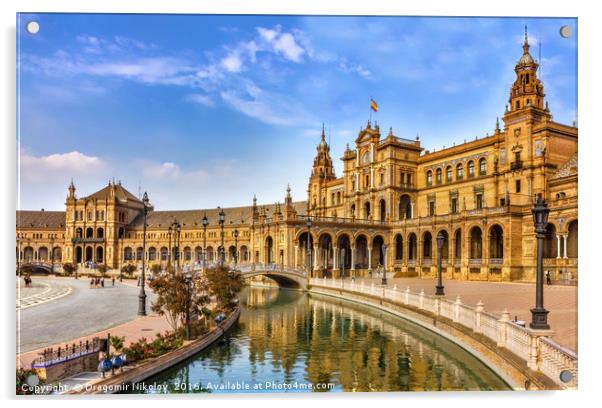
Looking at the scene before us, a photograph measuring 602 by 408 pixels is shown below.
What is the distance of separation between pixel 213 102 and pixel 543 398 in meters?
11.4

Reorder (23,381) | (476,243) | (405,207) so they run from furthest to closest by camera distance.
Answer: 1. (405,207)
2. (476,243)
3. (23,381)

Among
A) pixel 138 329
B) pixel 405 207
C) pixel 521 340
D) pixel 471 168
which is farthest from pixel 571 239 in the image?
pixel 138 329

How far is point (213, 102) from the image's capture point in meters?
15.2

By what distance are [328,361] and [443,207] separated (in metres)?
44.0

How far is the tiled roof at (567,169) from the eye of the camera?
144 feet

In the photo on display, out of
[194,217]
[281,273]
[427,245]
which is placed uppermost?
[194,217]

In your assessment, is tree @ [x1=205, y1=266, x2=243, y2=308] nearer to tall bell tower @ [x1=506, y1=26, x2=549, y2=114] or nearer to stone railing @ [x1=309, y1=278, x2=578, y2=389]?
stone railing @ [x1=309, y1=278, x2=578, y2=389]

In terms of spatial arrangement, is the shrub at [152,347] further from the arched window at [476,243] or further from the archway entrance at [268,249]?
the archway entrance at [268,249]

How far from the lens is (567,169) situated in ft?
146

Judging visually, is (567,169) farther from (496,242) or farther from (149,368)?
(149,368)

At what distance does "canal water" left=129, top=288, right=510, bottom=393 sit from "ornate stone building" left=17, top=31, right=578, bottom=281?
1440cm

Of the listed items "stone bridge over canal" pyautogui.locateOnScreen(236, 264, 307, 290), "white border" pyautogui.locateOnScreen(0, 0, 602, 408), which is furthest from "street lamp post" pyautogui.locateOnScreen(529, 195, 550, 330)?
"stone bridge over canal" pyautogui.locateOnScreen(236, 264, 307, 290)
